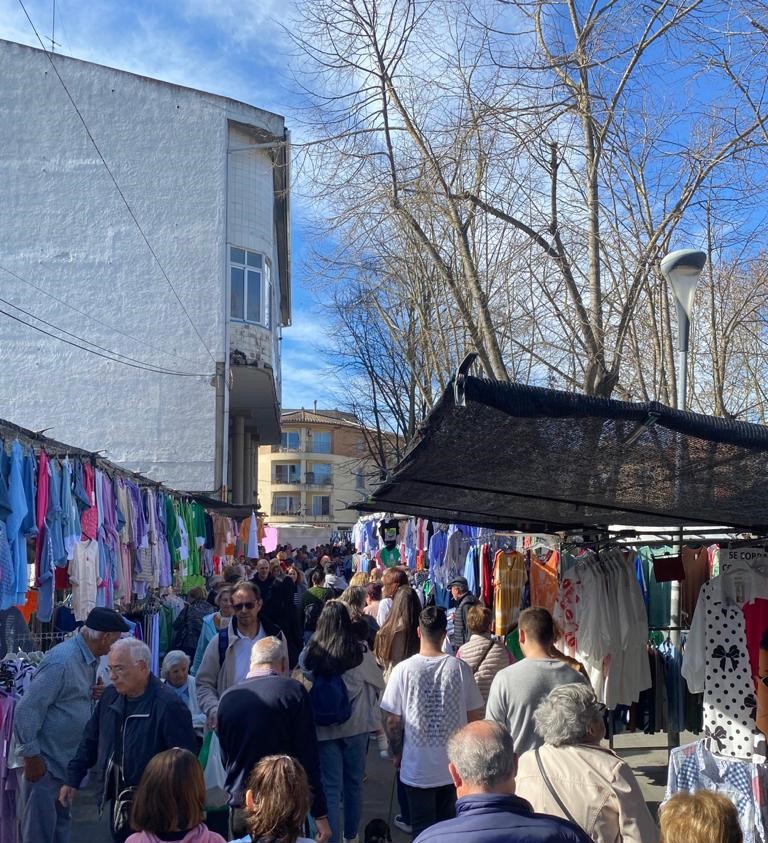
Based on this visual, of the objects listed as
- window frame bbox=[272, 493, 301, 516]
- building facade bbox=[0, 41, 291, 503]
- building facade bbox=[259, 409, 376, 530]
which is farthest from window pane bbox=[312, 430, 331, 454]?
building facade bbox=[0, 41, 291, 503]

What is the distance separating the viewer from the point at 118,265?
2112cm

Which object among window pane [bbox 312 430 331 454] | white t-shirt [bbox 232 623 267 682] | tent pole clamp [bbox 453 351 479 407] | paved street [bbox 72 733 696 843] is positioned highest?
window pane [bbox 312 430 331 454]

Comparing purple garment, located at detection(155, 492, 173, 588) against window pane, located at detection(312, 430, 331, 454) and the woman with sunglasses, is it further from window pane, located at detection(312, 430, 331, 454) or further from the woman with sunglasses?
window pane, located at detection(312, 430, 331, 454)

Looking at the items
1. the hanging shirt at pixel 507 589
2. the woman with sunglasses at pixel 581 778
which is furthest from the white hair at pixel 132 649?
the hanging shirt at pixel 507 589

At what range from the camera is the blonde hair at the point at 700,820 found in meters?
2.90

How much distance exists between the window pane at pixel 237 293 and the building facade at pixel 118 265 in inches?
9.6

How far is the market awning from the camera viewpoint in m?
3.58

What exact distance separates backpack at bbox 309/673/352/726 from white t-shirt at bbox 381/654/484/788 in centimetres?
35

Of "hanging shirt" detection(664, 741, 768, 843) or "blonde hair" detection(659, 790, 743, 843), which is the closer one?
"blonde hair" detection(659, 790, 743, 843)

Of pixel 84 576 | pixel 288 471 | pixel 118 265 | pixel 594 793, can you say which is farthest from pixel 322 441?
pixel 594 793

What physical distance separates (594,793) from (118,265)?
19.9 m

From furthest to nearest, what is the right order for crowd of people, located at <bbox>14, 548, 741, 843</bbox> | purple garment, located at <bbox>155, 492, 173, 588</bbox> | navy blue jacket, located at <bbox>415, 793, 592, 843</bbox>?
1. purple garment, located at <bbox>155, 492, 173, 588</bbox>
2. crowd of people, located at <bbox>14, 548, 741, 843</bbox>
3. navy blue jacket, located at <bbox>415, 793, 592, 843</bbox>

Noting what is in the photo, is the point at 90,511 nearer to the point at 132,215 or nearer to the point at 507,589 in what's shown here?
the point at 507,589

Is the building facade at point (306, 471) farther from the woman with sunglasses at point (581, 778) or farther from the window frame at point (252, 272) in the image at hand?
the woman with sunglasses at point (581, 778)
